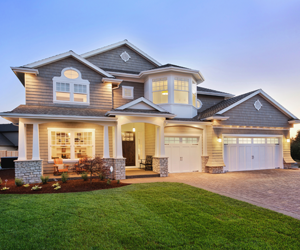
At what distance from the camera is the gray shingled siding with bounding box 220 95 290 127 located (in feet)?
45.2

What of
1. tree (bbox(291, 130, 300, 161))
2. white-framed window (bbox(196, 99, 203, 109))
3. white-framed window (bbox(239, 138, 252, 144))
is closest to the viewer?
white-framed window (bbox(239, 138, 252, 144))

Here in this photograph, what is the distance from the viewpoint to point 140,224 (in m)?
4.44

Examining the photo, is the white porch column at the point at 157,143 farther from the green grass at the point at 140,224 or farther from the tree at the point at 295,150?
the tree at the point at 295,150

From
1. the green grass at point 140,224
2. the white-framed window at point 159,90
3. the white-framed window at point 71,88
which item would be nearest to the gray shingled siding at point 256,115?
the white-framed window at point 159,90

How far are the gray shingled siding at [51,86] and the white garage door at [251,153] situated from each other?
28.4 feet

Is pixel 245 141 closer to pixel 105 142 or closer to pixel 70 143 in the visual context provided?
pixel 105 142

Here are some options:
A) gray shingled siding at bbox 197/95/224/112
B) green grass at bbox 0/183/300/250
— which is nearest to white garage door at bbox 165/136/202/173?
gray shingled siding at bbox 197/95/224/112

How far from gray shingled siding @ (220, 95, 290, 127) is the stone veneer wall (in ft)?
36.7

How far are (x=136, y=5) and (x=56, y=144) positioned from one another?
21.7 meters

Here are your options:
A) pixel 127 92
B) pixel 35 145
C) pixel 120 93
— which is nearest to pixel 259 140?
pixel 127 92

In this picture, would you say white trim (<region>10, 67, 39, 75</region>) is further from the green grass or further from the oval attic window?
the green grass

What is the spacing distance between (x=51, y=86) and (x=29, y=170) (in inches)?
179

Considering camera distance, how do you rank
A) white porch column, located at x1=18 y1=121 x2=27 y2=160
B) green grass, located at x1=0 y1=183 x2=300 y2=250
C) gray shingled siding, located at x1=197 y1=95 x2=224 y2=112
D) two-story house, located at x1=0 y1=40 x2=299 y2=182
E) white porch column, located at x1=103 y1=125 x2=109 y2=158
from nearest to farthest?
green grass, located at x1=0 y1=183 x2=300 y2=250 < white porch column, located at x1=18 y1=121 x2=27 y2=160 < two-story house, located at x1=0 y1=40 x2=299 y2=182 < white porch column, located at x1=103 y1=125 x2=109 y2=158 < gray shingled siding, located at x1=197 y1=95 x2=224 y2=112

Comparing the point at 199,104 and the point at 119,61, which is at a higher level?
the point at 119,61
